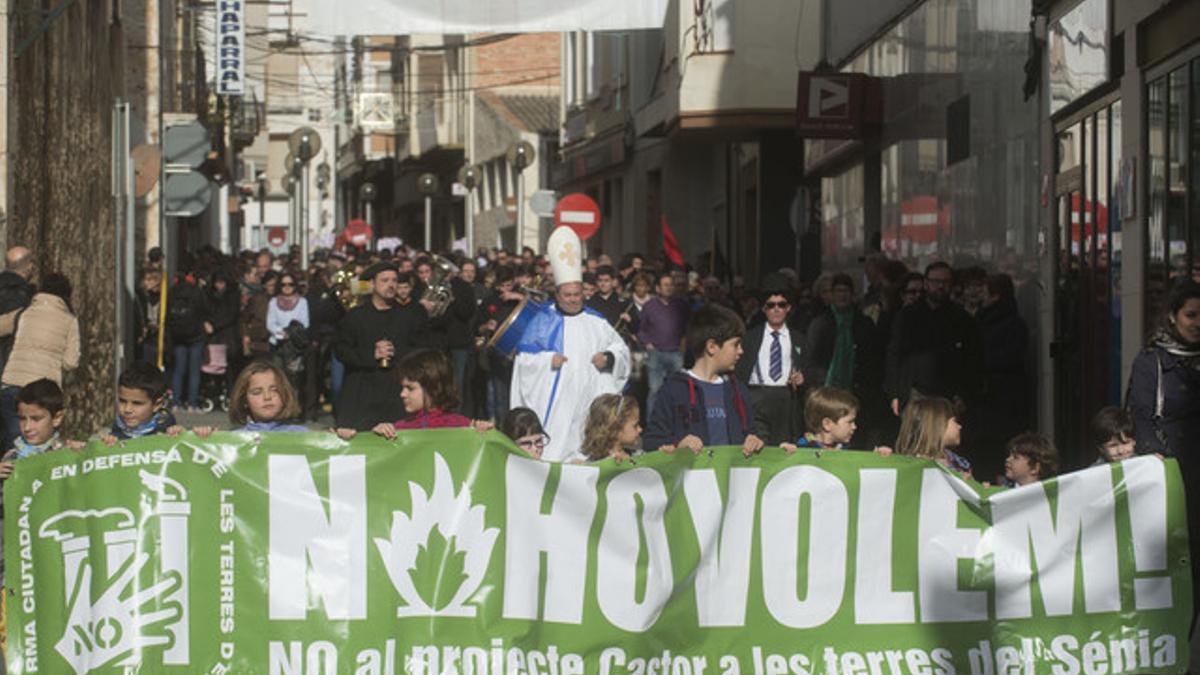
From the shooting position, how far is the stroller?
26.5 metres

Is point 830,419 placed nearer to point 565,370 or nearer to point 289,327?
point 565,370

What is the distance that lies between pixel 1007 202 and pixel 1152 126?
3909 millimetres

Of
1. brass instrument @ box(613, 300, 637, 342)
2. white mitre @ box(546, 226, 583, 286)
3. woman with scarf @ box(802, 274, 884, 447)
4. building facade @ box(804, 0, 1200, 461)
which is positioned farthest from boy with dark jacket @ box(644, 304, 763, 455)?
brass instrument @ box(613, 300, 637, 342)

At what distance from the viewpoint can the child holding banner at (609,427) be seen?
32.8 feet

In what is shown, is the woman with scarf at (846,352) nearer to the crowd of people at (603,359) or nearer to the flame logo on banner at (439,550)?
the crowd of people at (603,359)

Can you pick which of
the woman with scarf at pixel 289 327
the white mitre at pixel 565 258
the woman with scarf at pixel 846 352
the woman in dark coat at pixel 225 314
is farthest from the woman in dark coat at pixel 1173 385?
the woman in dark coat at pixel 225 314

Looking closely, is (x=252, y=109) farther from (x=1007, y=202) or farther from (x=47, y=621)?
(x=47, y=621)

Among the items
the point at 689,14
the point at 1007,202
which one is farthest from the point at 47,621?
the point at 689,14

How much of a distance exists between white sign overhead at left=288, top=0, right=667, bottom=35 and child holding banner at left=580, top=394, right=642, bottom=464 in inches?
227

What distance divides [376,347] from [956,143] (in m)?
7.23

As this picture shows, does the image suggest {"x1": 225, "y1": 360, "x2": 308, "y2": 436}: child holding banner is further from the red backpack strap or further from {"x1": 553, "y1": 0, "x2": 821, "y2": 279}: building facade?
{"x1": 553, "y1": 0, "x2": 821, "y2": 279}: building facade

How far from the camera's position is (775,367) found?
16375 millimetres

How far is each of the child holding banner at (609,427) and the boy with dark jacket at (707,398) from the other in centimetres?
40

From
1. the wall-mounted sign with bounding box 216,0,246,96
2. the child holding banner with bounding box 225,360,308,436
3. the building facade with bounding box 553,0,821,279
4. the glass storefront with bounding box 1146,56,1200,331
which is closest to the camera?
the child holding banner with bounding box 225,360,308,436
